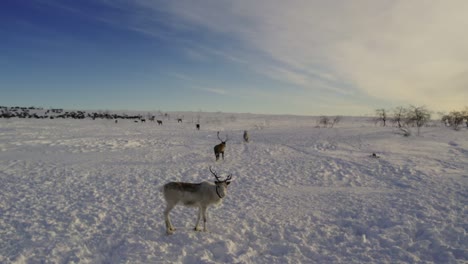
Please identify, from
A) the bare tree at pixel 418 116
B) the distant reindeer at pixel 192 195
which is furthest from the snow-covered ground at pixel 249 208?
the bare tree at pixel 418 116

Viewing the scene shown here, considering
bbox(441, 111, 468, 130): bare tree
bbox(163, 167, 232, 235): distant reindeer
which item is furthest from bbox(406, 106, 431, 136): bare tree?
bbox(163, 167, 232, 235): distant reindeer

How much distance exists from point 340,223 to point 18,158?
1734cm

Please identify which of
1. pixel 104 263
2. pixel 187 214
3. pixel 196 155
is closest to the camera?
pixel 104 263

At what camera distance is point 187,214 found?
952 cm

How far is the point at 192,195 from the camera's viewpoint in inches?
322

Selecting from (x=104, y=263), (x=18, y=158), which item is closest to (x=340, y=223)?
(x=104, y=263)

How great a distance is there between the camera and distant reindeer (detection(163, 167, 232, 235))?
8.05 meters

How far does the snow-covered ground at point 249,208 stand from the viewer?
7086 millimetres

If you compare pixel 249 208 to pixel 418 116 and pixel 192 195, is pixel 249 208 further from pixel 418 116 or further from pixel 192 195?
pixel 418 116

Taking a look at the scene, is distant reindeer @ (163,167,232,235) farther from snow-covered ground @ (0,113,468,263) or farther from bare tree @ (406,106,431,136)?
bare tree @ (406,106,431,136)

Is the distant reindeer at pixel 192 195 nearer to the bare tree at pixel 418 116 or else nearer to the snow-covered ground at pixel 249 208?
the snow-covered ground at pixel 249 208

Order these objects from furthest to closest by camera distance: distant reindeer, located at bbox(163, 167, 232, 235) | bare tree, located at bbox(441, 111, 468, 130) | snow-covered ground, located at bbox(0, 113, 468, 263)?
bare tree, located at bbox(441, 111, 468, 130) < distant reindeer, located at bbox(163, 167, 232, 235) < snow-covered ground, located at bbox(0, 113, 468, 263)

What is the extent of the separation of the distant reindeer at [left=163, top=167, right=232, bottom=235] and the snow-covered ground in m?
0.55

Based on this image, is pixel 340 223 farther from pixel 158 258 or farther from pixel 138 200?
pixel 138 200
